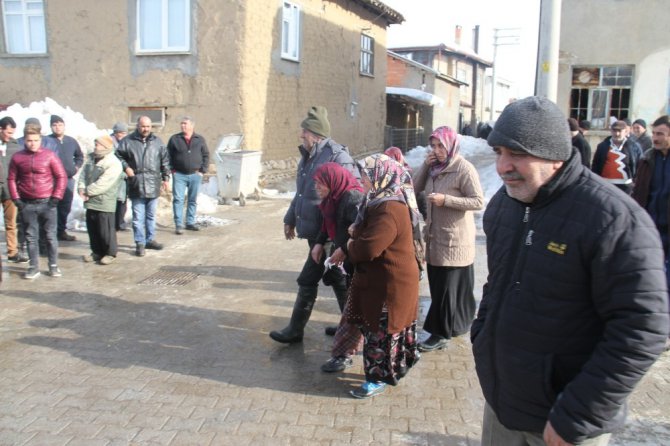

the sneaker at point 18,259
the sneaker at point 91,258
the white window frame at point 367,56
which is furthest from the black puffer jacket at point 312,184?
the white window frame at point 367,56

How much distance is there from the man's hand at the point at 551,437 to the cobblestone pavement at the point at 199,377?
162 cm

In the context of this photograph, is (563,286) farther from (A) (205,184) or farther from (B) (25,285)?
(A) (205,184)

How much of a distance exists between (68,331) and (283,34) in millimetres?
11071

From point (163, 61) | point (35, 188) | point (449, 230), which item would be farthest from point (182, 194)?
point (449, 230)

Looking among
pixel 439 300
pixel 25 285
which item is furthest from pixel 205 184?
pixel 439 300

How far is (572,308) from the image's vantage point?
1902 millimetres

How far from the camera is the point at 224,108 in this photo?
42.3ft

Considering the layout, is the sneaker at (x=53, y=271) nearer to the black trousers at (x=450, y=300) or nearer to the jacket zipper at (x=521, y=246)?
the black trousers at (x=450, y=300)

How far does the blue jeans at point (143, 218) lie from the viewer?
789cm

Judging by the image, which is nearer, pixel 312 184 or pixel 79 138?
pixel 312 184

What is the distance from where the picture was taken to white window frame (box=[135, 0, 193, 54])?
505 inches

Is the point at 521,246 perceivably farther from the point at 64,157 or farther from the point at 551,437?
the point at 64,157

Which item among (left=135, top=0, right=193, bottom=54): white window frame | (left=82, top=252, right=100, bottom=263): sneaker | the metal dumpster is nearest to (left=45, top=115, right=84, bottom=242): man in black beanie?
(left=82, top=252, right=100, bottom=263): sneaker

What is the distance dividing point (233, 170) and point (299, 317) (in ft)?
25.2
